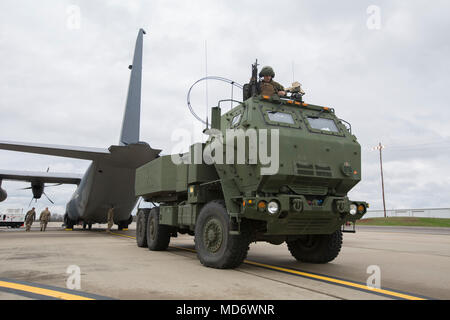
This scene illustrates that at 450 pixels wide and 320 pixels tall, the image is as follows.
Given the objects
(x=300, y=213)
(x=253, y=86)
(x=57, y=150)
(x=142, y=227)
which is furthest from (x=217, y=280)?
(x=57, y=150)

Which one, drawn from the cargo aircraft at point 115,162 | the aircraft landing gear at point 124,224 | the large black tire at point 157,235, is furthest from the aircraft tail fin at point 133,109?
the large black tire at point 157,235

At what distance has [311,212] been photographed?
6066 millimetres

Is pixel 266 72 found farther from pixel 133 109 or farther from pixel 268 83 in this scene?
pixel 133 109

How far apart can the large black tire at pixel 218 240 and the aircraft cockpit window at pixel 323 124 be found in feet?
7.75

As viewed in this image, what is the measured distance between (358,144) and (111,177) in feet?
48.9

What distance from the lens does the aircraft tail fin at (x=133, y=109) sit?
18.4m

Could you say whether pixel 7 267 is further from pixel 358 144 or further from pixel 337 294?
pixel 358 144

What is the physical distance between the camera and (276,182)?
6121 mm

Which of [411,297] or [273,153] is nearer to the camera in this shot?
[411,297]

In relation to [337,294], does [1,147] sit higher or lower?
higher

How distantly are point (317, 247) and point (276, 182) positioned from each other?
7.45 feet


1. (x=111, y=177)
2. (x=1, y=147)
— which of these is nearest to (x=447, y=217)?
(x=111, y=177)

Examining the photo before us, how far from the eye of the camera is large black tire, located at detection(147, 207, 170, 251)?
9984 millimetres

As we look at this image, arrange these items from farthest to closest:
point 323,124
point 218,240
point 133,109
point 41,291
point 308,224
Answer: point 133,109
point 323,124
point 218,240
point 308,224
point 41,291
